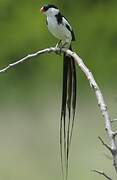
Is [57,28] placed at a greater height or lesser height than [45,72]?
lesser

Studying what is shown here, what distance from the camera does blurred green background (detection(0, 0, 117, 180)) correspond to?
7383 millimetres

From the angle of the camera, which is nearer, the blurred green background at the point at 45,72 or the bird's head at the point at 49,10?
the bird's head at the point at 49,10

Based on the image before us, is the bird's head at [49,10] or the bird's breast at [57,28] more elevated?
the bird's head at [49,10]

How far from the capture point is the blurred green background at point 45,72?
7.38m

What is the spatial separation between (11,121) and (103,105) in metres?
5.97

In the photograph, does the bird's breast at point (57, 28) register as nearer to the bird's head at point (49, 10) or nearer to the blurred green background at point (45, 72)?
the bird's head at point (49, 10)

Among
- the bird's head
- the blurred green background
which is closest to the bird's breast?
the bird's head

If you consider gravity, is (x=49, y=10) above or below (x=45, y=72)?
below

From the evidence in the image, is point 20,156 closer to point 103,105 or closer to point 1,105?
point 1,105

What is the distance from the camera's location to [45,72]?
34.0ft

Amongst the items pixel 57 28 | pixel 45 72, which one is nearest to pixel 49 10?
pixel 57 28

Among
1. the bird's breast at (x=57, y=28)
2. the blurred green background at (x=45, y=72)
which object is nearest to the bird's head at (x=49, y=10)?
the bird's breast at (x=57, y=28)

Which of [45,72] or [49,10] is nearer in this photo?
[49,10]

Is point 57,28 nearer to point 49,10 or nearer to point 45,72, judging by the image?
point 49,10
